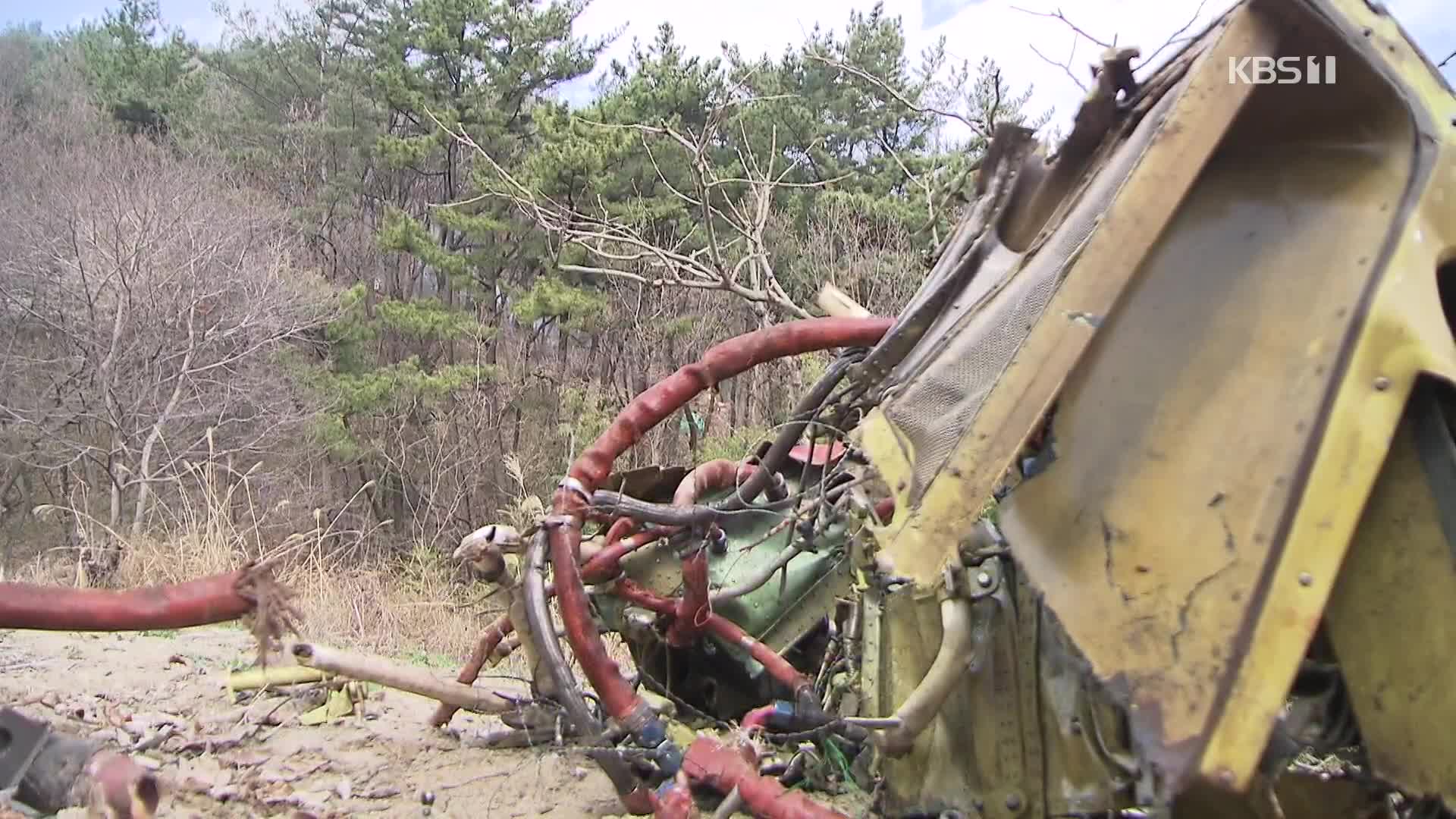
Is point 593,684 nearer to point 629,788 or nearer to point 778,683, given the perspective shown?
point 629,788

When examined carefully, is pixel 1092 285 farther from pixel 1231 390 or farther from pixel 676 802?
pixel 676 802

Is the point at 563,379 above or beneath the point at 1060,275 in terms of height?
beneath

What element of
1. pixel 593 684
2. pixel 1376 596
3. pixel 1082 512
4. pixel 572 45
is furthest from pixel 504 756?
pixel 572 45

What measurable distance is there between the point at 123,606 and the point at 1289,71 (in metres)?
2.27

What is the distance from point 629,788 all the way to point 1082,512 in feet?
5.90

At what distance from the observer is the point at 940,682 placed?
2.53m

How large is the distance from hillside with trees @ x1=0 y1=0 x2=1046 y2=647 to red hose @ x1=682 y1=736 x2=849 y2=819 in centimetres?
1133

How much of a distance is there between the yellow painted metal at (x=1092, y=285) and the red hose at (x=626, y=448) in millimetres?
1642

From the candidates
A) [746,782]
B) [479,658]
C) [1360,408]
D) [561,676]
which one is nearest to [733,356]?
[561,676]

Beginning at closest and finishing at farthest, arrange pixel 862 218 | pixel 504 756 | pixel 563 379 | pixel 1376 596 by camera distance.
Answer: pixel 1376 596
pixel 504 756
pixel 862 218
pixel 563 379

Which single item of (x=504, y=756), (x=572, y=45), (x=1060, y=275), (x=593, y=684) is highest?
(x=572, y=45)

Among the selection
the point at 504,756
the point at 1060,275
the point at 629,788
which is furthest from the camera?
the point at 504,756

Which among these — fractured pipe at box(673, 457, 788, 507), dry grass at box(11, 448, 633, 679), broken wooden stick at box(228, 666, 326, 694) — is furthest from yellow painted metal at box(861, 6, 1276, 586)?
dry grass at box(11, 448, 633, 679)

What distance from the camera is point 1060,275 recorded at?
82.3 inches
